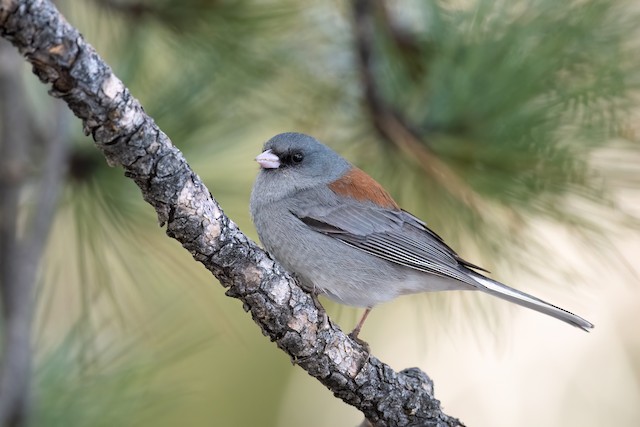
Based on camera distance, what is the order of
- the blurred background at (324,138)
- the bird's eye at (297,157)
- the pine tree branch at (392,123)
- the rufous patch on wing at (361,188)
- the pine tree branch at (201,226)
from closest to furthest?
the pine tree branch at (201,226) < the blurred background at (324,138) < the pine tree branch at (392,123) < the rufous patch on wing at (361,188) < the bird's eye at (297,157)

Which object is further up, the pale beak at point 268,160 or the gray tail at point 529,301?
the pale beak at point 268,160

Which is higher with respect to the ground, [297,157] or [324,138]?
[324,138]

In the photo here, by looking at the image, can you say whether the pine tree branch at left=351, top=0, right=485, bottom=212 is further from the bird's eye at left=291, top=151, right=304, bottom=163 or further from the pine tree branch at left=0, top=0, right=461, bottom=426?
the pine tree branch at left=0, top=0, right=461, bottom=426

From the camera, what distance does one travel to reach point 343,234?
2713 mm

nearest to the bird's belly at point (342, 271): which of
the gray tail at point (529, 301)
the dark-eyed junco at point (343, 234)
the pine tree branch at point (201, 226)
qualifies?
the dark-eyed junco at point (343, 234)

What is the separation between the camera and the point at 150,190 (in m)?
1.38

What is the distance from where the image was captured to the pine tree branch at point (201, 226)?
114cm

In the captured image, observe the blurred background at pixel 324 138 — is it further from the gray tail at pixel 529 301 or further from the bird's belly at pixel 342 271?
the bird's belly at pixel 342 271

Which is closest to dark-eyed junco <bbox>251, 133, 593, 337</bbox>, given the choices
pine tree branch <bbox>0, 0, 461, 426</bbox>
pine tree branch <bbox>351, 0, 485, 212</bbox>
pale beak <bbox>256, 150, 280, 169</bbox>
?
pale beak <bbox>256, 150, 280, 169</bbox>

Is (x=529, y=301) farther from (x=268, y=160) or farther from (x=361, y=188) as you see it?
(x=268, y=160)

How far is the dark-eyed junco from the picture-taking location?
253 cm

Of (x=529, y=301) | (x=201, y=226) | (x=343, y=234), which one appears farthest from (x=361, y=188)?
(x=201, y=226)

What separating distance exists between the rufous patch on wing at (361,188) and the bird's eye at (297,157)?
0.16 m

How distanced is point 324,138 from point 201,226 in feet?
4.98
